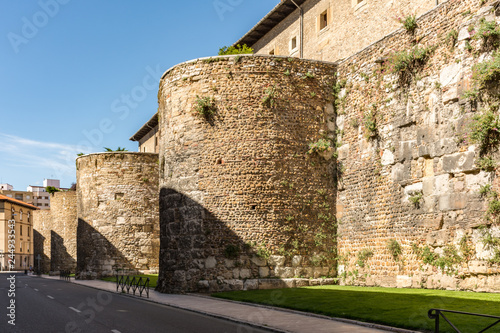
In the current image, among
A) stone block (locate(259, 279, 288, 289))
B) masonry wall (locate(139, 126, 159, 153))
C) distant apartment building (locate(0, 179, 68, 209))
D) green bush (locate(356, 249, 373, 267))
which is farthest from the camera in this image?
distant apartment building (locate(0, 179, 68, 209))

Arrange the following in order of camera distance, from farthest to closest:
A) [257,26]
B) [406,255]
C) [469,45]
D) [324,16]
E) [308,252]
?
[257,26], [324,16], [308,252], [406,255], [469,45]

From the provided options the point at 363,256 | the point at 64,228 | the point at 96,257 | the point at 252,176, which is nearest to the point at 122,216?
the point at 96,257

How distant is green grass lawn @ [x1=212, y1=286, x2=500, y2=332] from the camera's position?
31.8ft

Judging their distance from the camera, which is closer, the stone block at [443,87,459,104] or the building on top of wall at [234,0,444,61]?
the stone block at [443,87,459,104]

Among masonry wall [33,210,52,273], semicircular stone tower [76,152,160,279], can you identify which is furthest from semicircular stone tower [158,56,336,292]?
masonry wall [33,210,52,273]

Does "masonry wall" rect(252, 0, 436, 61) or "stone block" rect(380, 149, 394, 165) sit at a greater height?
"masonry wall" rect(252, 0, 436, 61)

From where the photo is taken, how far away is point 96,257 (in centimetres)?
3300

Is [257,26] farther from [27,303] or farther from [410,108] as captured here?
[27,303]

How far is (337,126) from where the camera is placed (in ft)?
65.1

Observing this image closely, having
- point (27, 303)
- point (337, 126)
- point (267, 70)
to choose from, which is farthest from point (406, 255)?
point (27, 303)

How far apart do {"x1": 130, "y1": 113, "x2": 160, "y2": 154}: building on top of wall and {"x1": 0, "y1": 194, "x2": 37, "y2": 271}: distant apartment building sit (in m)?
41.5

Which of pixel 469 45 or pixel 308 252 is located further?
pixel 308 252

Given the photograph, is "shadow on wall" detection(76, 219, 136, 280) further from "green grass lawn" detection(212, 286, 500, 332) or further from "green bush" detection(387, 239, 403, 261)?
"green bush" detection(387, 239, 403, 261)

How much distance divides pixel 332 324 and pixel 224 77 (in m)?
11.4
